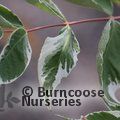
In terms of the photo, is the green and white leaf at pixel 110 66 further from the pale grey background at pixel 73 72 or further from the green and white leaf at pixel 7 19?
the pale grey background at pixel 73 72

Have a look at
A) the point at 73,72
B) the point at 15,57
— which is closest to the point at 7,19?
the point at 15,57

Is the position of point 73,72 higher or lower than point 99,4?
higher

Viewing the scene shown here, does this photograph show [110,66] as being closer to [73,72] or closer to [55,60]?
[55,60]

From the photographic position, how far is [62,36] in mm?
281

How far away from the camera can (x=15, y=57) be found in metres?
0.28

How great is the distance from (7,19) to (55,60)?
0.18ft

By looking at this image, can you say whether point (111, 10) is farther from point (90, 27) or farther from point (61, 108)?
point (90, 27)

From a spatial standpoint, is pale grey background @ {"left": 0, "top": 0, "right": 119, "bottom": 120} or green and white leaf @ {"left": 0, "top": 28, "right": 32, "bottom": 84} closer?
green and white leaf @ {"left": 0, "top": 28, "right": 32, "bottom": 84}

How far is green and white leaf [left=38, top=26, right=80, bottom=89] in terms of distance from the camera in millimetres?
265

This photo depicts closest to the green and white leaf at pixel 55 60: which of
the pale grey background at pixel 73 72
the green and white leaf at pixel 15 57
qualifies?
the green and white leaf at pixel 15 57

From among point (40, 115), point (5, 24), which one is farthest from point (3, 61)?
point (40, 115)

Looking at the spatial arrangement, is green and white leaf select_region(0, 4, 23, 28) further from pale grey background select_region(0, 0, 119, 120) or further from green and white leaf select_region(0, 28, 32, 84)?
pale grey background select_region(0, 0, 119, 120)

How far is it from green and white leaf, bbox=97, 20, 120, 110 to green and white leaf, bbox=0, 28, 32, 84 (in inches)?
2.5

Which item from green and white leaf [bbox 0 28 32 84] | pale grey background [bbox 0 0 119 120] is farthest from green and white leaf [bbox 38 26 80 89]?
pale grey background [bbox 0 0 119 120]
